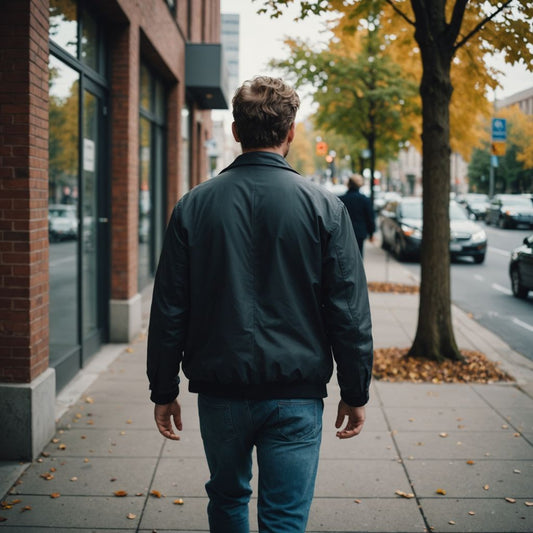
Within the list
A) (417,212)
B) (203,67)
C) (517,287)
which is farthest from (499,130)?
(203,67)

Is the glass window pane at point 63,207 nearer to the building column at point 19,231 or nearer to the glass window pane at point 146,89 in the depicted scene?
the building column at point 19,231

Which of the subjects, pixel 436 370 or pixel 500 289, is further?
pixel 500 289

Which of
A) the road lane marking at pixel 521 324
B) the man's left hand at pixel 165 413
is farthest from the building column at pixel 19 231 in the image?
the road lane marking at pixel 521 324

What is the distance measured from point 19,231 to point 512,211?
105 ft

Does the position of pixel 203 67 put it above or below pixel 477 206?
above

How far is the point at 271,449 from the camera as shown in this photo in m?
2.34

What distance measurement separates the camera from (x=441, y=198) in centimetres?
719

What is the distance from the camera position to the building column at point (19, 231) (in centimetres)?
450

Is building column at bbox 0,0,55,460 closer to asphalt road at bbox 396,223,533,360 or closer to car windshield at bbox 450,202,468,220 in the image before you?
asphalt road at bbox 396,223,533,360

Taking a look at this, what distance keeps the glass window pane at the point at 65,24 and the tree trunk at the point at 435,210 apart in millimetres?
3515

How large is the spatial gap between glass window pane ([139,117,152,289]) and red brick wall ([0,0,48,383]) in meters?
6.16

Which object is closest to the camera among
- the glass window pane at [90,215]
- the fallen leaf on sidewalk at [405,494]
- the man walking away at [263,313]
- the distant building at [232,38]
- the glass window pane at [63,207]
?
the man walking away at [263,313]

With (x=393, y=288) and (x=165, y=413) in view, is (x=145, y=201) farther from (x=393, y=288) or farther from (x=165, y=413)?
(x=165, y=413)

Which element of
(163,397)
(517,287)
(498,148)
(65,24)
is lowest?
(517,287)
